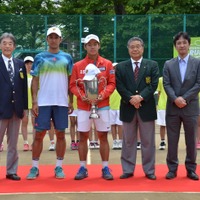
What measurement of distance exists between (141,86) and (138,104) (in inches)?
10.9

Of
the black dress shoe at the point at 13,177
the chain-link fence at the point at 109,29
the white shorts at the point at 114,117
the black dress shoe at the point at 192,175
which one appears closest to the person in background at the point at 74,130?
the white shorts at the point at 114,117

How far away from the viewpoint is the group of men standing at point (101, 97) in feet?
23.6

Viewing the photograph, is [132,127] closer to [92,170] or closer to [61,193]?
[92,170]

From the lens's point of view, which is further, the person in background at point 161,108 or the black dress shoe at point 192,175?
the person in background at point 161,108

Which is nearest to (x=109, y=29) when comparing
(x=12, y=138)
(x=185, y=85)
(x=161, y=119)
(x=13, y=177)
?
(x=161, y=119)

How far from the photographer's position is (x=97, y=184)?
22.9ft

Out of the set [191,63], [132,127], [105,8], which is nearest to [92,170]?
[132,127]

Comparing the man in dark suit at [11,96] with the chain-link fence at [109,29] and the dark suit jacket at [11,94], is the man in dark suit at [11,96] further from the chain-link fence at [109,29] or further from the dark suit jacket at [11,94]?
the chain-link fence at [109,29]

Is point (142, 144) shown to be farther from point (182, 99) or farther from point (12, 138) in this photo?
point (12, 138)

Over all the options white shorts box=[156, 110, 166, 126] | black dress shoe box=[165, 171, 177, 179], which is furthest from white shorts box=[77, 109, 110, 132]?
white shorts box=[156, 110, 166, 126]

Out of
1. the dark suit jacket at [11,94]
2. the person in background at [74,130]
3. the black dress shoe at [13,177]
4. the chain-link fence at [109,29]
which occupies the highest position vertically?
the chain-link fence at [109,29]

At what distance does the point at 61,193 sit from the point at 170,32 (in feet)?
47.3

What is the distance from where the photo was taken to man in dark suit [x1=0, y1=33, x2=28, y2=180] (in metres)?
7.15

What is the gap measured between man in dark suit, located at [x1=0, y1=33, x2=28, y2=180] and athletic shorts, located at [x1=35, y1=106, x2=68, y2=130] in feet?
0.99
